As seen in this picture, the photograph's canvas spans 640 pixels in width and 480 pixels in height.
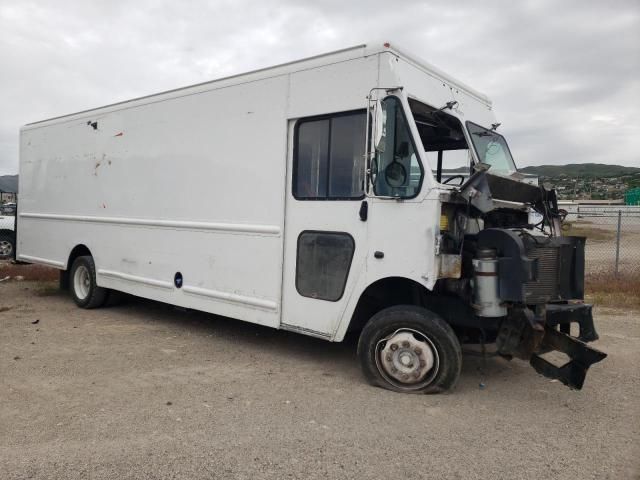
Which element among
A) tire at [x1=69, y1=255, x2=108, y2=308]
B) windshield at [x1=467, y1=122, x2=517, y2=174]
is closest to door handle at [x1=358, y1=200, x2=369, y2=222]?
windshield at [x1=467, y1=122, x2=517, y2=174]

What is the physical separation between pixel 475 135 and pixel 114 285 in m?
5.33

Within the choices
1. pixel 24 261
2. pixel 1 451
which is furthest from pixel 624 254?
pixel 1 451

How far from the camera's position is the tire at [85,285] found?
802cm

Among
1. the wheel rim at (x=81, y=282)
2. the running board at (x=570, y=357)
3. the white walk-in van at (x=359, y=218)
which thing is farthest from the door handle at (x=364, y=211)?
the wheel rim at (x=81, y=282)

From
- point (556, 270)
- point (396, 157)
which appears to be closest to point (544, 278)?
point (556, 270)

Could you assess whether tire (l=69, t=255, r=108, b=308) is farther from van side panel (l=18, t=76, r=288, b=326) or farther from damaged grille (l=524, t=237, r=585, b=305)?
damaged grille (l=524, t=237, r=585, b=305)

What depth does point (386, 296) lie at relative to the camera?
5.14 meters

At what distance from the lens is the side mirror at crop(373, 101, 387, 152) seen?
450cm

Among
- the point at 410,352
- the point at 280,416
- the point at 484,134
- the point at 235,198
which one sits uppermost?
the point at 484,134

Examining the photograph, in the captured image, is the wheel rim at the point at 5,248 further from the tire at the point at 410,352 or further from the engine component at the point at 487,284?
the engine component at the point at 487,284

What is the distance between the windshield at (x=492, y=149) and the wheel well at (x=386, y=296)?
1545 millimetres

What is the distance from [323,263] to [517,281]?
1.79 m

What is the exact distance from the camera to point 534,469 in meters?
3.35

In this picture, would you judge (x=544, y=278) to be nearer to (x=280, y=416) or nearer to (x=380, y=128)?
(x=380, y=128)
